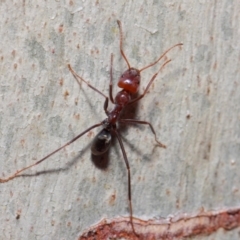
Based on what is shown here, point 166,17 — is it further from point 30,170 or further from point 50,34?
point 30,170

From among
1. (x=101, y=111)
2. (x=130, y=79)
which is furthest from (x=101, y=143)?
(x=130, y=79)

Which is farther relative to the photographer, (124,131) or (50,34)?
(124,131)

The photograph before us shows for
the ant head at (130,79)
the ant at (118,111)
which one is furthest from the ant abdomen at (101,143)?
the ant head at (130,79)

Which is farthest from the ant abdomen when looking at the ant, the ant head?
the ant head

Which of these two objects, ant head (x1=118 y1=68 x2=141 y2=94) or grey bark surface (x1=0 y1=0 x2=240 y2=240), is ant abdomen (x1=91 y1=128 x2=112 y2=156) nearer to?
grey bark surface (x1=0 y1=0 x2=240 y2=240)

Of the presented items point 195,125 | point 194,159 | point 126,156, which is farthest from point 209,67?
point 126,156

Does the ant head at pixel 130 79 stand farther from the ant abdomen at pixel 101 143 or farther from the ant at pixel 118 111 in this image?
the ant abdomen at pixel 101 143

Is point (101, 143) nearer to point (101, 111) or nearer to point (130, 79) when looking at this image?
point (101, 111)
